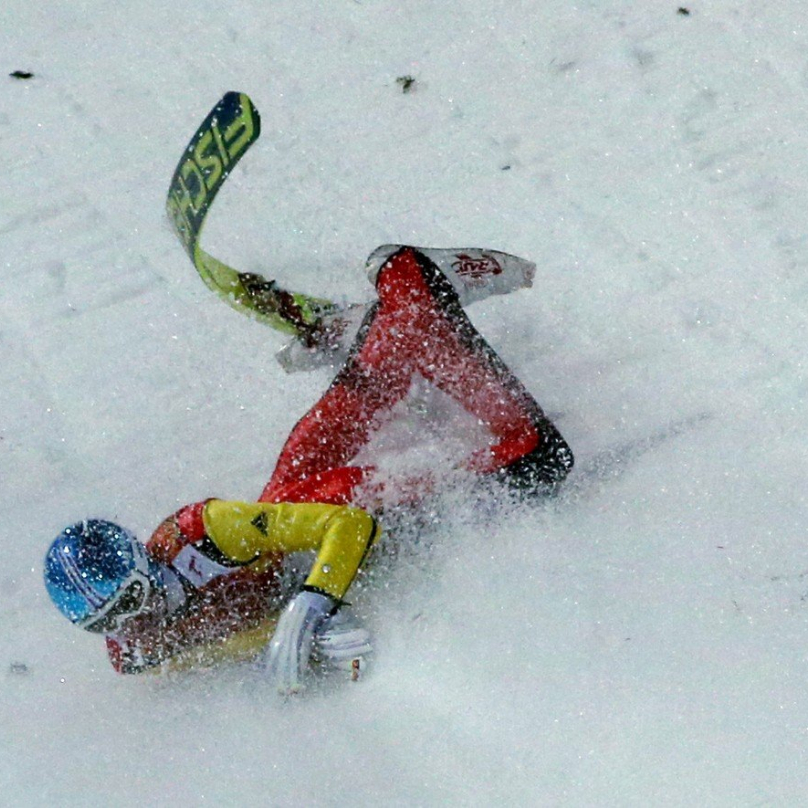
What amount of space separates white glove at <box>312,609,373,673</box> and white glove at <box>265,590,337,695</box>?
2.0 inches

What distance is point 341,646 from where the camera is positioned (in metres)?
3.91

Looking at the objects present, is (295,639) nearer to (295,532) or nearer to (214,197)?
A: (295,532)

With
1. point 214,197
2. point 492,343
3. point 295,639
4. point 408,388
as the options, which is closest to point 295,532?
point 295,639

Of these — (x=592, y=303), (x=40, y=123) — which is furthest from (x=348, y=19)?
(x=592, y=303)

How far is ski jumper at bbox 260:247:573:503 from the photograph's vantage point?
14.1ft

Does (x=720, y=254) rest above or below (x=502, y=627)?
above

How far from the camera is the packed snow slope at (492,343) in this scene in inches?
152

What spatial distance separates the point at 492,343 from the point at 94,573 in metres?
1.88

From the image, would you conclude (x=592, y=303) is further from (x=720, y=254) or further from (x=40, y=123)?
(x=40, y=123)

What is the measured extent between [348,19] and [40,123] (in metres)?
1.45

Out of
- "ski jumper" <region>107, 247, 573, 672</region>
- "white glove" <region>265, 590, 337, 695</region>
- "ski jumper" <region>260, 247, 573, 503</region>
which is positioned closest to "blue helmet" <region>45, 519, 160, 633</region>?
"ski jumper" <region>107, 247, 573, 672</region>

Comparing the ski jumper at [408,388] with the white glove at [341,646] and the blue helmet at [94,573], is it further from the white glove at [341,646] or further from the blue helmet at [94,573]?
the blue helmet at [94,573]

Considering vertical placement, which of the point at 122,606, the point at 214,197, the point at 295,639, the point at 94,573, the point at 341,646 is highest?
the point at 214,197

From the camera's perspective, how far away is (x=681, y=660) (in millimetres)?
3916
